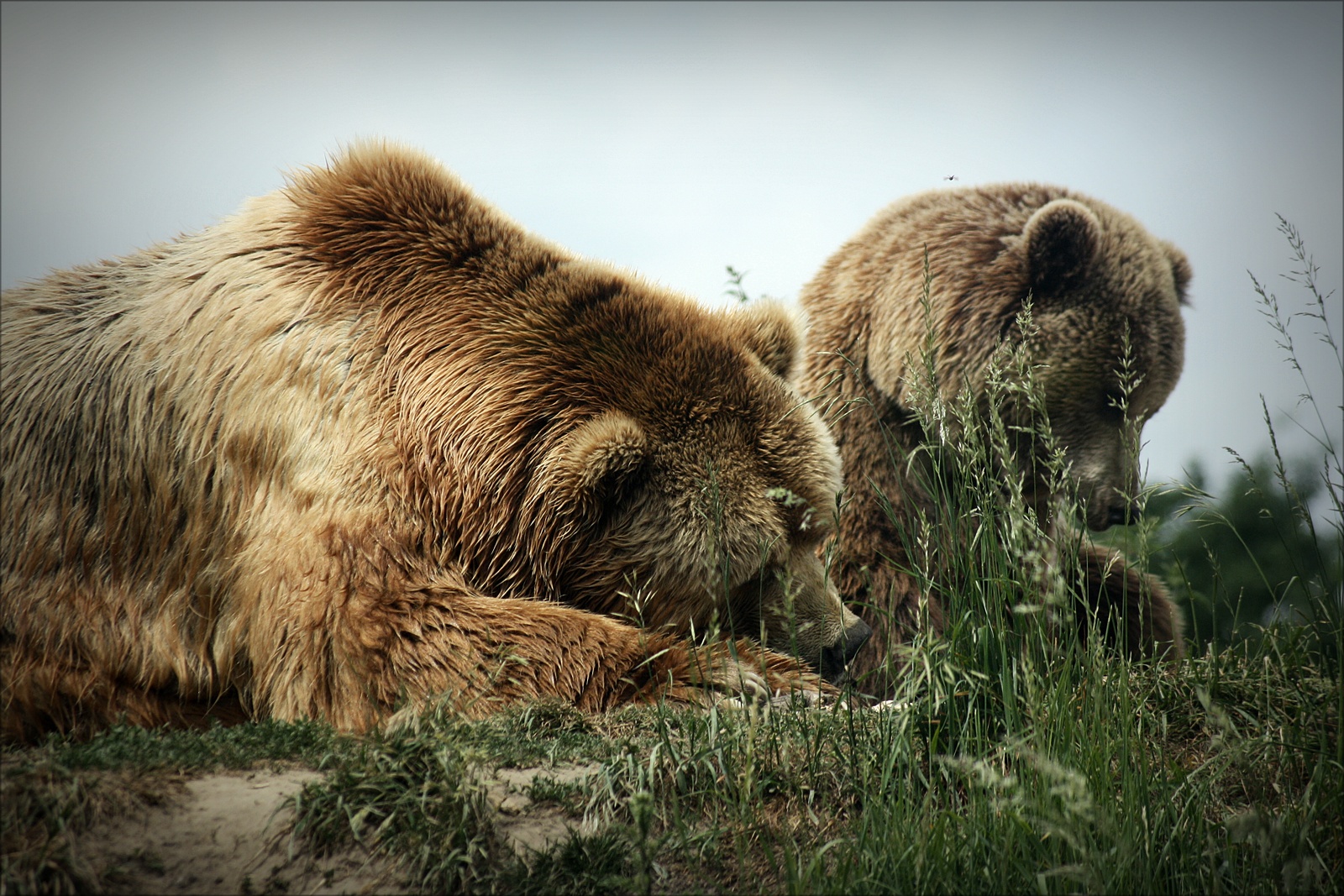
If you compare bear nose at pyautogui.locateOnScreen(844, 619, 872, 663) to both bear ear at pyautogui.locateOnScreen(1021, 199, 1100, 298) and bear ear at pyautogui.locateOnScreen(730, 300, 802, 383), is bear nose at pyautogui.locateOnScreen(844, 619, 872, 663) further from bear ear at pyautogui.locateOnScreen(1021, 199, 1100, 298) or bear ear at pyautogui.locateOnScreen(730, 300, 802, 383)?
bear ear at pyautogui.locateOnScreen(1021, 199, 1100, 298)

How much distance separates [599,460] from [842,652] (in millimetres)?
1203

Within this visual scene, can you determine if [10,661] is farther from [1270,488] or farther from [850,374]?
[1270,488]

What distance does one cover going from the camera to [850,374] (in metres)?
4.80

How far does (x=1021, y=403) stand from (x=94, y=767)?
13.8 feet

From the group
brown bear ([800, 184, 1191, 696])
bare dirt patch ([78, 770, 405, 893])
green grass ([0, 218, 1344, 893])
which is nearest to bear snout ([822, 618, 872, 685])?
green grass ([0, 218, 1344, 893])

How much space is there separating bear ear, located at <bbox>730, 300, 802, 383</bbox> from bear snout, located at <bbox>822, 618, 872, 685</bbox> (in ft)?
3.69

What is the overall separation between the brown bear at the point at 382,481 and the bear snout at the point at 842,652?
0.4 inches

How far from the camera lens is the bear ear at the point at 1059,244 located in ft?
15.3

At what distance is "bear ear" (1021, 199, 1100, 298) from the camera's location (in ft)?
15.3

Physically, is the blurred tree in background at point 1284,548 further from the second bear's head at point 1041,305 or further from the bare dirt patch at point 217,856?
the bare dirt patch at point 217,856

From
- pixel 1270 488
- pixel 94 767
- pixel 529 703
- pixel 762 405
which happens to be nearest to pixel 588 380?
pixel 762 405

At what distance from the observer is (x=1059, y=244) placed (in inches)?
187

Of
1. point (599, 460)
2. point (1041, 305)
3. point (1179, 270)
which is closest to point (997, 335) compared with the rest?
point (1041, 305)

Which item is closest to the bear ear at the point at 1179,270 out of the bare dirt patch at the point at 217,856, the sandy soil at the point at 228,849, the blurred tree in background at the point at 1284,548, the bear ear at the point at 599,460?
the blurred tree in background at the point at 1284,548
